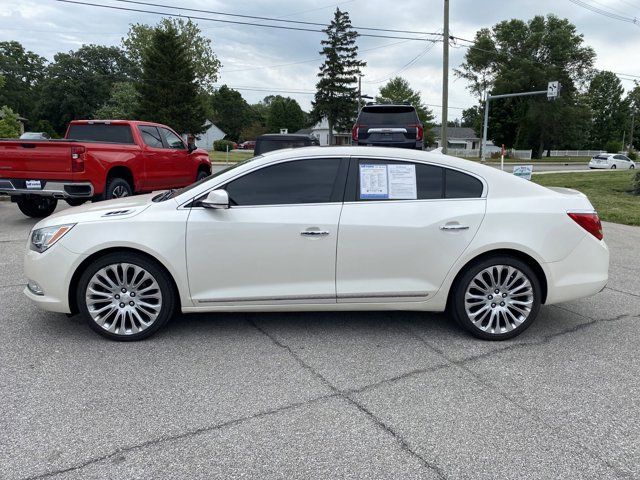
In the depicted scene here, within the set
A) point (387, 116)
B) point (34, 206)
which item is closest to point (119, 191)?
point (34, 206)

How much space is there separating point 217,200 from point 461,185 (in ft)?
6.66

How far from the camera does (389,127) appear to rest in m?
11.6

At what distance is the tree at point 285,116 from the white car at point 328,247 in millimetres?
101151

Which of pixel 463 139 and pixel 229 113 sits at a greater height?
pixel 229 113

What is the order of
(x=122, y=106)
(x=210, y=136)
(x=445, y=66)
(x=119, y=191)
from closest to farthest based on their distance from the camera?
(x=119, y=191), (x=445, y=66), (x=122, y=106), (x=210, y=136)

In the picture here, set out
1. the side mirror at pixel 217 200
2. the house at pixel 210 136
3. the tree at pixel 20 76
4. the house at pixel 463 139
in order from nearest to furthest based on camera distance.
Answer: the side mirror at pixel 217 200
the tree at pixel 20 76
the house at pixel 463 139
the house at pixel 210 136

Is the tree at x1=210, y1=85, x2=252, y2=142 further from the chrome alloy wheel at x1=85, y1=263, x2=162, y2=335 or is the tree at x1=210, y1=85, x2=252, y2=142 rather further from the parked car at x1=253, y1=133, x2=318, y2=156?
the chrome alloy wheel at x1=85, y1=263, x2=162, y2=335

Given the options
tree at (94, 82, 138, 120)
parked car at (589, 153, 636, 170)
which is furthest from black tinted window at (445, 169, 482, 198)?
tree at (94, 82, 138, 120)

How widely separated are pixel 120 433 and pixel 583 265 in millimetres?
3760

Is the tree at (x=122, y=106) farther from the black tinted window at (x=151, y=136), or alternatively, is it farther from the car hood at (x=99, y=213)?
the car hood at (x=99, y=213)

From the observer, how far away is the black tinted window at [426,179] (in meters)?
4.24

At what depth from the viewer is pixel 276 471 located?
2.53 meters

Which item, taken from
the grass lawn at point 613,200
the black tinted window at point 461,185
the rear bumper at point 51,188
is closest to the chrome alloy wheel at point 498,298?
the black tinted window at point 461,185

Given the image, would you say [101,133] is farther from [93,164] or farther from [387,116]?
[387,116]
